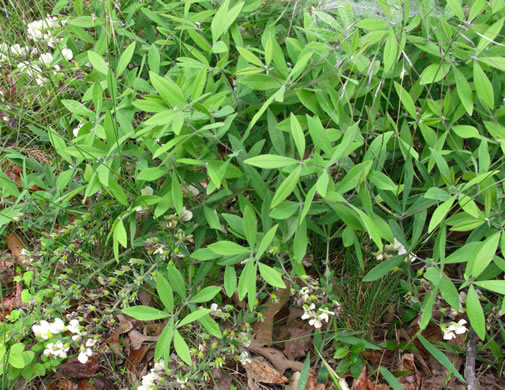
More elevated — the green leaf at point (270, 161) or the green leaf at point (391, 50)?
the green leaf at point (391, 50)

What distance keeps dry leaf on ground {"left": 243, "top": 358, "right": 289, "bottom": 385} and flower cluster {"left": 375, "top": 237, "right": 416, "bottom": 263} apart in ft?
2.20

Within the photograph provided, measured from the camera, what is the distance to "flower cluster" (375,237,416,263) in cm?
188

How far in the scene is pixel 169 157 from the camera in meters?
1.85

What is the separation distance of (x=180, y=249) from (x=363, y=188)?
774 millimetres

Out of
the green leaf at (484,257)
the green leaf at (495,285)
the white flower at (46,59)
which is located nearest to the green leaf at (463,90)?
the green leaf at (484,257)

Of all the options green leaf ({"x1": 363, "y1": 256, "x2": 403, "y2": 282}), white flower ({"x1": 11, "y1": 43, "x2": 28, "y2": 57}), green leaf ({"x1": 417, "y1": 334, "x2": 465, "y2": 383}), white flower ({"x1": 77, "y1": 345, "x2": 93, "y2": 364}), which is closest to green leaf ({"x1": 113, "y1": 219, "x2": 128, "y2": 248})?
white flower ({"x1": 77, "y1": 345, "x2": 93, "y2": 364})

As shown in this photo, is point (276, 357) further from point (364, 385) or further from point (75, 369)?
point (75, 369)

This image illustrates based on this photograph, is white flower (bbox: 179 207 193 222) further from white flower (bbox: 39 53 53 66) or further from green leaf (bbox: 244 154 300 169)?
white flower (bbox: 39 53 53 66)

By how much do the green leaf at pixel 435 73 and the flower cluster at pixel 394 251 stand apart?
24.1 inches

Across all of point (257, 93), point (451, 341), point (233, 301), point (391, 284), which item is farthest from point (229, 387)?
point (257, 93)

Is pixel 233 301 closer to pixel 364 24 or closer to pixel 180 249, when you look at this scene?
pixel 180 249

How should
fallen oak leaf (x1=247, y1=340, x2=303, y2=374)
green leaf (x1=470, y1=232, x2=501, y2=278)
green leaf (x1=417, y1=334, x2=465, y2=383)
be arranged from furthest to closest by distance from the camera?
fallen oak leaf (x1=247, y1=340, x2=303, y2=374), green leaf (x1=417, y1=334, x2=465, y2=383), green leaf (x1=470, y1=232, x2=501, y2=278)

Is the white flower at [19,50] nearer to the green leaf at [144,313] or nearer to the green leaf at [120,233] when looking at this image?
the green leaf at [120,233]

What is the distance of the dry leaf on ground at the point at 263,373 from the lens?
209 cm
